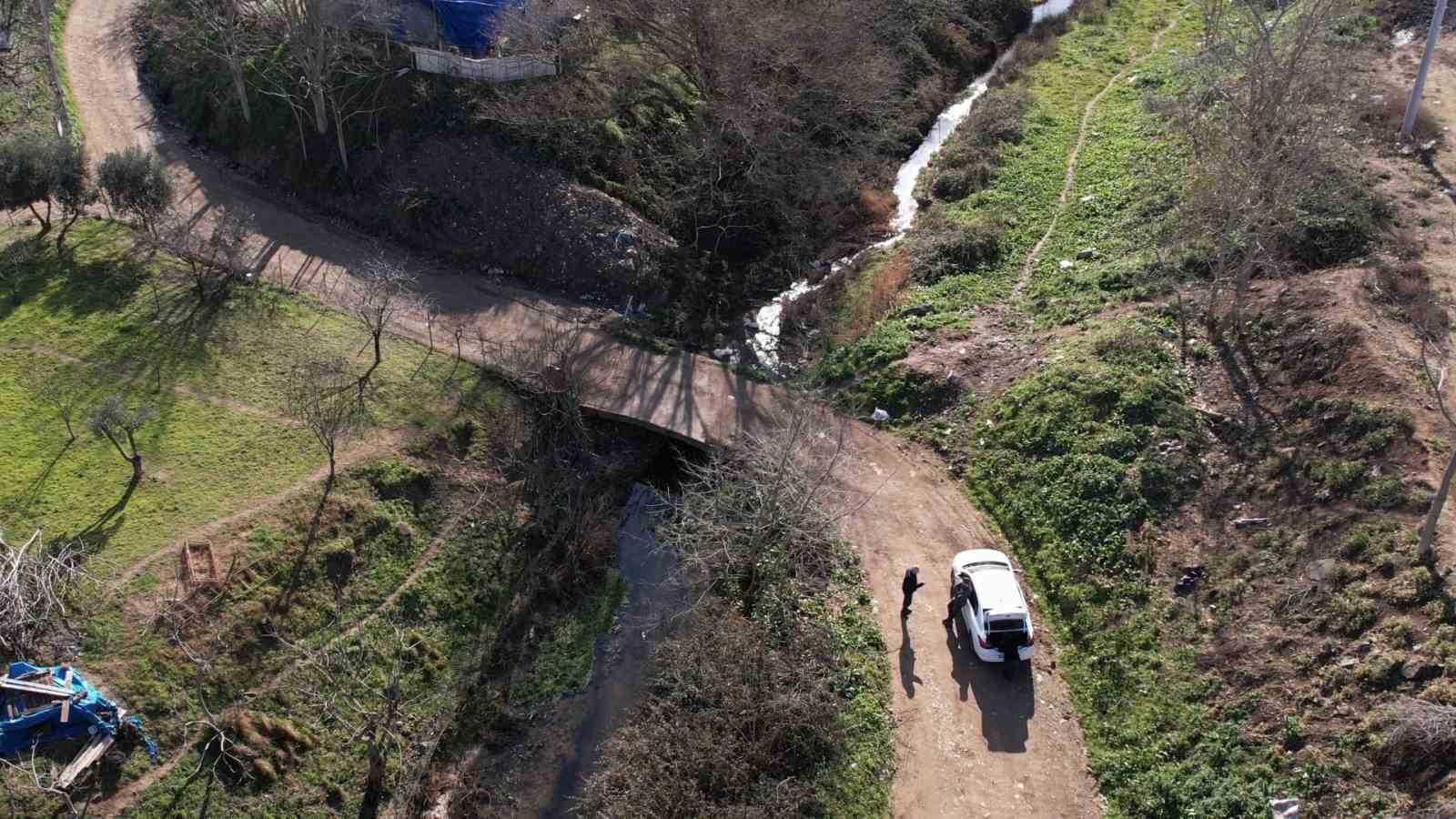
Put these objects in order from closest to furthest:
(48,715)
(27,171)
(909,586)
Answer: (48,715), (909,586), (27,171)

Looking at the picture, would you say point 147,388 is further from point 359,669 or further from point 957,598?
point 957,598

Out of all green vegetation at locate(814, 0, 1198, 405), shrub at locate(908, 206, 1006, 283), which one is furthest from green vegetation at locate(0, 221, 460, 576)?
shrub at locate(908, 206, 1006, 283)

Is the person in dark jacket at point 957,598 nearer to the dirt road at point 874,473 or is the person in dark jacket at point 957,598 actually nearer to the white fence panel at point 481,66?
the dirt road at point 874,473

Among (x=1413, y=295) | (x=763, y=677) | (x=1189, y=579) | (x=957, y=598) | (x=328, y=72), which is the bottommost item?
(x=763, y=677)

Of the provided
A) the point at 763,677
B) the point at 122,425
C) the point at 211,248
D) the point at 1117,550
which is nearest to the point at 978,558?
the point at 1117,550

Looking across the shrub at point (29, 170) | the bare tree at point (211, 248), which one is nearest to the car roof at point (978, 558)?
the bare tree at point (211, 248)
